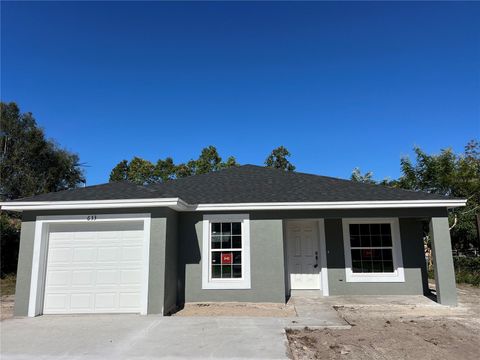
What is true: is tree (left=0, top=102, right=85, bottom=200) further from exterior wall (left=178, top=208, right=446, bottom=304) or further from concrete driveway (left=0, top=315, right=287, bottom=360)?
exterior wall (left=178, top=208, right=446, bottom=304)

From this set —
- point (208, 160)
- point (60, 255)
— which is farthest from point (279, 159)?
point (60, 255)

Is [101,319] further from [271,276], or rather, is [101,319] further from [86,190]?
[271,276]

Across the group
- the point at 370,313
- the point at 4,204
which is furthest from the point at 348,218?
the point at 4,204

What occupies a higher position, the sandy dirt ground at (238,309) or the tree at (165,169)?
the tree at (165,169)

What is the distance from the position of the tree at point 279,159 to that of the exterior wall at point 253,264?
2318 centimetres

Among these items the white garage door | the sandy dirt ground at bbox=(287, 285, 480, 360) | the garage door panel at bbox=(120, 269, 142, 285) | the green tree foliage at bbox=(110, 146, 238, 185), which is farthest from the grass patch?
the green tree foliage at bbox=(110, 146, 238, 185)

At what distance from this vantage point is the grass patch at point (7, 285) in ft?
40.4

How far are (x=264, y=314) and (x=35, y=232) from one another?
6.23m

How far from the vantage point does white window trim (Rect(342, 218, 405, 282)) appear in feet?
34.2

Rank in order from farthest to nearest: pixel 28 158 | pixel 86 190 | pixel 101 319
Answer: pixel 28 158 < pixel 86 190 < pixel 101 319

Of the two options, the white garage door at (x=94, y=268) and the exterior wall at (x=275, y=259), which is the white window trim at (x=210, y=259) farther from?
the white garage door at (x=94, y=268)

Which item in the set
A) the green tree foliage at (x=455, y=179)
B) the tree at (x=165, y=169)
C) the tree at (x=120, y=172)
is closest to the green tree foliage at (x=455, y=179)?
the green tree foliage at (x=455, y=179)

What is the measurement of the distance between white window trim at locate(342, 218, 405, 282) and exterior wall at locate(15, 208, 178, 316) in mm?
5612

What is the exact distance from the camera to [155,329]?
6.80 m
